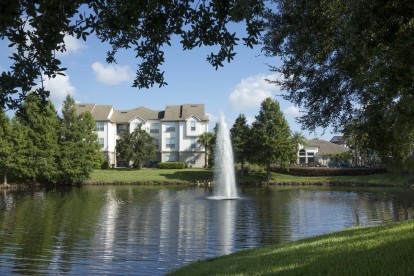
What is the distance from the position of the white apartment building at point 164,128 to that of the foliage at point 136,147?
22.5 feet

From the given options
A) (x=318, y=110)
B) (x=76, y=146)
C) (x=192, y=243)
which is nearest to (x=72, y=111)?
(x=76, y=146)

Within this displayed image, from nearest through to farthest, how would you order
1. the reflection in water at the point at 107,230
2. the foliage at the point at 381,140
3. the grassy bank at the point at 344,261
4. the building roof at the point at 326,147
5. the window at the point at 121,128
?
the grassy bank at the point at 344,261 < the foliage at the point at 381,140 < the reflection in water at the point at 107,230 < the window at the point at 121,128 < the building roof at the point at 326,147

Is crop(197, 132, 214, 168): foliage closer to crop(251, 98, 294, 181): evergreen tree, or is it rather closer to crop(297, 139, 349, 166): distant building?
crop(251, 98, 294, 181): evergreen tree

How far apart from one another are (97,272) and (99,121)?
7148cm

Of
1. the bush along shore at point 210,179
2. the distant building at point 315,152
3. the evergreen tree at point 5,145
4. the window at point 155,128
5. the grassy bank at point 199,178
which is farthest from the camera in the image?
the distant building at point 315,152

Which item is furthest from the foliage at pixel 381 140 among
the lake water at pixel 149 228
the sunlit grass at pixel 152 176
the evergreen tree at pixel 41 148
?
the sunlit grass at pixel 152 176

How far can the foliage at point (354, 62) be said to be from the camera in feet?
20.0

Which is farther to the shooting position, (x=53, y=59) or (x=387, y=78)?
(x=387, y=78)

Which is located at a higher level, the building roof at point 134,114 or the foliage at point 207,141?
the building roof at point 134,114

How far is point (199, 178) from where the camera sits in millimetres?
64188

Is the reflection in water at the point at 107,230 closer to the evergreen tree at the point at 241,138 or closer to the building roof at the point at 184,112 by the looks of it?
the evergreen tree at the point at 241,138

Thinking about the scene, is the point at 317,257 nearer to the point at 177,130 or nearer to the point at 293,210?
the point at 293,210

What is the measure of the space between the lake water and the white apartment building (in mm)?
46159

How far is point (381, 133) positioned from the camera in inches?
365
